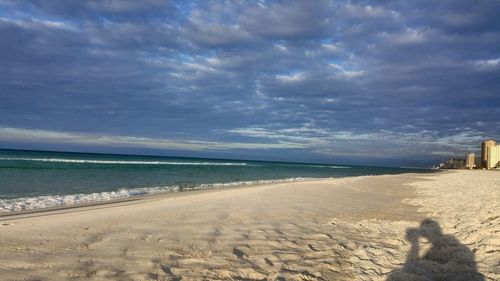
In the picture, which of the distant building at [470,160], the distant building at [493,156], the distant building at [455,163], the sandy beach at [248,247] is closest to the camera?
the sandy beach at [248,247]

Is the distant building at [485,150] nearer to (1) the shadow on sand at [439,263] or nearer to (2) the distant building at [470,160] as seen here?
(2) the distant building at [470,160]

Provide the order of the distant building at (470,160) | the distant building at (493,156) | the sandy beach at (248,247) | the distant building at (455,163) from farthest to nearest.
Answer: the distant building at (455,163), the distant building at (470,160), the distant building at (493,156), the sandy beach at (248,247)

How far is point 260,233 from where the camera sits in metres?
6.15

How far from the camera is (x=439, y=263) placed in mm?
4719

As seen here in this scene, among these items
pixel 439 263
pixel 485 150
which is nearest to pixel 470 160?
pixel 485 150

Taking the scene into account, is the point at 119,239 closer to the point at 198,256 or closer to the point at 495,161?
the point at 198,256

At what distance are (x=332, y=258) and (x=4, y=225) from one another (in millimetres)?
5418

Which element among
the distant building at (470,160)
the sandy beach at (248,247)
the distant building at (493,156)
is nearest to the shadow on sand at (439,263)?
the sandy beach at (248,247)

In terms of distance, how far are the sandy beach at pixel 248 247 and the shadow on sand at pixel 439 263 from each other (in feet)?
0.04

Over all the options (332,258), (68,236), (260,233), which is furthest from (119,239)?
(332,258)

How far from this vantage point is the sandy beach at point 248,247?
4.12 meters

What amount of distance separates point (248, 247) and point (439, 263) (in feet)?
8.14

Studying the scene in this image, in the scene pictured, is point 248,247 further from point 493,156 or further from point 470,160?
point 470,160

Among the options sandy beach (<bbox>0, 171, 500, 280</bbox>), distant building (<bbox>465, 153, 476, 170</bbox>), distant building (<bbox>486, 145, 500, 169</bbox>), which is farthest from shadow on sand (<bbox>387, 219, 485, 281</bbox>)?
distant building (<bbox>465, 153, 476, 170</bbox>)
